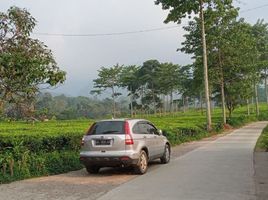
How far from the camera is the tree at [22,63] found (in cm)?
1217

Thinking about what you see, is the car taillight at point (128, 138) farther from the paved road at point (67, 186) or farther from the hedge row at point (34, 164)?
the hedge row at point (34, 164)

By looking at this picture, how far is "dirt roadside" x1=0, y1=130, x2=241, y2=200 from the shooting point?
1009cm

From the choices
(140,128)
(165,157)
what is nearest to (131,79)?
(165,157)

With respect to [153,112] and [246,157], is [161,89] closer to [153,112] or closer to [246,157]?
[153,112]

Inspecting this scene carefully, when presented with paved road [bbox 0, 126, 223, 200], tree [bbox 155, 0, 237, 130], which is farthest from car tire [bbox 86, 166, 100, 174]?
tree [bbox 155, 0, 237, 130]

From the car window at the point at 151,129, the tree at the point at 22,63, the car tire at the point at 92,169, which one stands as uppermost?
the tree at the point at 22,63

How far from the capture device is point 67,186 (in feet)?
37.4

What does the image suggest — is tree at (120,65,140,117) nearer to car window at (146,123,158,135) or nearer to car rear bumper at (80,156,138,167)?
car window at (146,123,158,135)

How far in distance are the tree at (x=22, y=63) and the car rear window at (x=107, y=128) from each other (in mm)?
1715

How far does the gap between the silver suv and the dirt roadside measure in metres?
0.41

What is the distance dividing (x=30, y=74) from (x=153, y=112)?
8377cm

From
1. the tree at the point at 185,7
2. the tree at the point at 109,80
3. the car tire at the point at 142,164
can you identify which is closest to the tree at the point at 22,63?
the car tire at the point at 142,164

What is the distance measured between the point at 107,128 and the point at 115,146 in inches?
28.9

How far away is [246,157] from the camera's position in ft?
57.3
